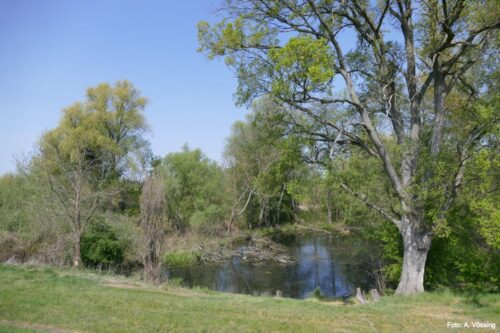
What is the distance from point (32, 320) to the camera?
853cm

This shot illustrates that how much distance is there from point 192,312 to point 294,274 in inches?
700

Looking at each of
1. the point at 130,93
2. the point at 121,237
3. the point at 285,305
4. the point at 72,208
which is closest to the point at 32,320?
the point at 285,305

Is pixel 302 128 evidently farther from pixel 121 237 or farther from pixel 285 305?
pixel 121 237

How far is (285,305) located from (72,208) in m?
14.6

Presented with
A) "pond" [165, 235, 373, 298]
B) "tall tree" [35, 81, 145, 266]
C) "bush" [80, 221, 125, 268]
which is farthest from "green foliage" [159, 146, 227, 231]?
"bush" [80, 221, 125, 268]

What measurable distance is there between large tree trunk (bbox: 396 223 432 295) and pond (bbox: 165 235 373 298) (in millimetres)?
6464

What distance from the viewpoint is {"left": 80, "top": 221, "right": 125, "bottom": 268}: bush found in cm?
2353

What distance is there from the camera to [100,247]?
23734mm

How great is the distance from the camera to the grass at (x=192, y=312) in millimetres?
8507

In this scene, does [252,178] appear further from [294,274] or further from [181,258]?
[294,274]

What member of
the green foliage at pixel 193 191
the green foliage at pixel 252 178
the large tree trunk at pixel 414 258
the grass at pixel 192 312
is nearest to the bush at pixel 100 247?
the green foliage at pixel 252 178

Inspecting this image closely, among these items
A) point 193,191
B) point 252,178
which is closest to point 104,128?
point 193,191

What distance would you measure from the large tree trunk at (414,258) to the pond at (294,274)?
6.46 m

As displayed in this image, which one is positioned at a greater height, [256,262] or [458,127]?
[458,127]
